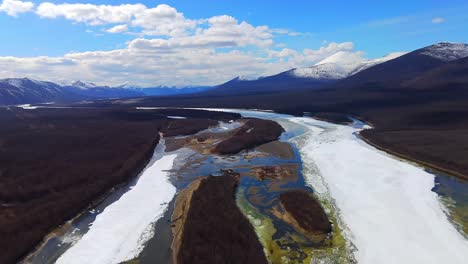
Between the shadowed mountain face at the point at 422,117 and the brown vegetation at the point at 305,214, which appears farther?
the shadowed mountain face at the point at 422,117

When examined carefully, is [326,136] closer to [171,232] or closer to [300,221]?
[300,221]

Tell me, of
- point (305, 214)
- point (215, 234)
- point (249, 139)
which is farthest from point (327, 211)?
point (249, 139)

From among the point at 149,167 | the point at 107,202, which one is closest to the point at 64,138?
the point at 149,167

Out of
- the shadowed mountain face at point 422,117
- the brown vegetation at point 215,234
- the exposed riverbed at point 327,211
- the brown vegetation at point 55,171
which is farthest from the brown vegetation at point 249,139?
the brown vegetation at point 215,234

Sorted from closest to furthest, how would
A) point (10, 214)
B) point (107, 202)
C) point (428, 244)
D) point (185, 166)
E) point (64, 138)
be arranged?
point (428, 244)
point (10, 214)
point (107, 202)
point (185, 166)
point (64, 138)

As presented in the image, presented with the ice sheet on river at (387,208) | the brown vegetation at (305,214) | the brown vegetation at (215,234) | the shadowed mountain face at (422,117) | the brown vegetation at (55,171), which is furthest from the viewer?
the shadowed mountain face at (422,117)

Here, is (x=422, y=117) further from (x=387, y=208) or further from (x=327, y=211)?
(x=327, y=211)

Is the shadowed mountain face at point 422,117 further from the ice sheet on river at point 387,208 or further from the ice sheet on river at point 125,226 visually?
the ice sheet on river at point 125,226
